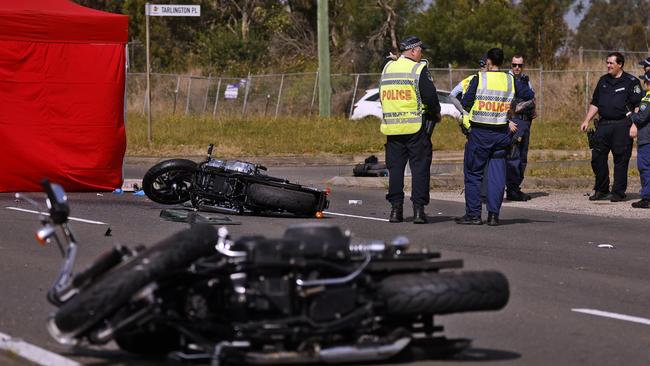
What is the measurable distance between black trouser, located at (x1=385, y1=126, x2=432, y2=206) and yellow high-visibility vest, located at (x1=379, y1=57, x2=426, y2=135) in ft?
0.38

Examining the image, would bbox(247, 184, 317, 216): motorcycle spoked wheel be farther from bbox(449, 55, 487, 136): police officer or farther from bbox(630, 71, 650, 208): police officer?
bbox(630, 71, 650, 208): police officer

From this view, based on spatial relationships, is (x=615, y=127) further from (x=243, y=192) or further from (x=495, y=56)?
(x=243, y=192)

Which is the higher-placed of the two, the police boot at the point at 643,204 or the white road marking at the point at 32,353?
the white road marking at the point at 32,353

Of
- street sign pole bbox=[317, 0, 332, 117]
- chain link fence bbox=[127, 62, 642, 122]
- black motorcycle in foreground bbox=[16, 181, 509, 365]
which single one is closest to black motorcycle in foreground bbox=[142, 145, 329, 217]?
black motorcycle in foreground bbox=[16, 181, 509, 365]

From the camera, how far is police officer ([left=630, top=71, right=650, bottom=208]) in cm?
1555

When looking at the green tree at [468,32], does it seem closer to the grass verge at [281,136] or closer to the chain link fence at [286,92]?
the chain link fence at [286,92]

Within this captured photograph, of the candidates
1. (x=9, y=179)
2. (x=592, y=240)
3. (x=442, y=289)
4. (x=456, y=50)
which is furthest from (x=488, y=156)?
(x=456, y=50)

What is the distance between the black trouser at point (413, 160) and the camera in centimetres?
1298

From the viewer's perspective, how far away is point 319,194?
13.2 m

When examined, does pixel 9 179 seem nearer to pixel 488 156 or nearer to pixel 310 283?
pixel 488 156

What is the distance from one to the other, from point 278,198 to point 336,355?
722cm

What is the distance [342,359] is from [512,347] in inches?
59.0

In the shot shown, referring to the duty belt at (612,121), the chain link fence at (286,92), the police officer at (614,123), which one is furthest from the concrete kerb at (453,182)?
the chain link fence at (286,92)

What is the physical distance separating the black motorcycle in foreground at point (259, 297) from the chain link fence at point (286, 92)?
3196cm
